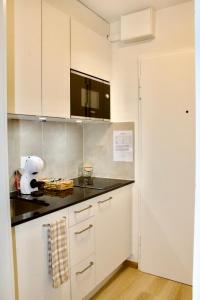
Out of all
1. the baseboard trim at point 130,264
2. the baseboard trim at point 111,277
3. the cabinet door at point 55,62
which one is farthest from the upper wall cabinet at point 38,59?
the baseboard trim at point 130,264

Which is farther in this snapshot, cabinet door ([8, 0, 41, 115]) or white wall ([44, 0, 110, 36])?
white wall ([44, 0, 110, 36])

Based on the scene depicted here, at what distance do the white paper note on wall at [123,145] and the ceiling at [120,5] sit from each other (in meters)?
1.14

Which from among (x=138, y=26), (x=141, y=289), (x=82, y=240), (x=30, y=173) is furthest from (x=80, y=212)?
(x=138, y=26)

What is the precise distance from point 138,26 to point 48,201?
1772 mm

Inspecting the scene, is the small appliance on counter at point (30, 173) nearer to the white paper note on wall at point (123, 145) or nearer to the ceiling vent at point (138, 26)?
the white paper note on wall at point (123, 145)

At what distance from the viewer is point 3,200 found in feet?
3.56

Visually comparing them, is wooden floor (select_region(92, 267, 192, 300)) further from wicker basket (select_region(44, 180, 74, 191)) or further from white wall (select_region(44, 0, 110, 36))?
white wall (select_region(44, 0, 110, 36))

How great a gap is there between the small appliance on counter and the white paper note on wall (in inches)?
38.3

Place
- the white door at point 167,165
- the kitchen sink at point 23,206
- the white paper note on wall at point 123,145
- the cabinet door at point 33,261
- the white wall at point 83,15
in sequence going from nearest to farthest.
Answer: the cabinet door at point 33,261
the kitchen sink at point 23,206
the white wall at point 83,15
the white door at point 167,165
the white paper note on wall at point 123,145

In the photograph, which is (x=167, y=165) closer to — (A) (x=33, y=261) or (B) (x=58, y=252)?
(B) (x=58, y=252)

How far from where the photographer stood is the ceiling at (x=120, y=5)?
2191 millimetres

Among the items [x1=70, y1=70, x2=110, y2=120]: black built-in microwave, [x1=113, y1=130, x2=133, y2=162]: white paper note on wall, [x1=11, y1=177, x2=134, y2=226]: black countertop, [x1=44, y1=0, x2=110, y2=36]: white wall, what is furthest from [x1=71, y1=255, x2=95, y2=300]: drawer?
[x1=44, y1=0, x2=110, y2=36]: white wall

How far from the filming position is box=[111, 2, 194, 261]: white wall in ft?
7.41

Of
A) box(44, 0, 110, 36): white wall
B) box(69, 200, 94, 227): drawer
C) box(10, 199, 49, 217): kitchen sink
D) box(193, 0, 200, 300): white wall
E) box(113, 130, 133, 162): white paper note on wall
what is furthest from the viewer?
box(113, 130, 133, 162): white paper note on wall
